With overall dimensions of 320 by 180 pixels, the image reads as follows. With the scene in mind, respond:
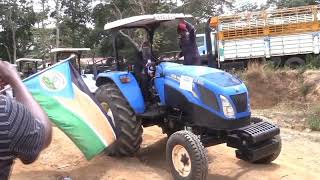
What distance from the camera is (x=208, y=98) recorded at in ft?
22.5

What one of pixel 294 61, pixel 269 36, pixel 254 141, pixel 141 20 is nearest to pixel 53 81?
pixel 141 20

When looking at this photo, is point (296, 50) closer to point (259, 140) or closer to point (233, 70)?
point (233, 70)

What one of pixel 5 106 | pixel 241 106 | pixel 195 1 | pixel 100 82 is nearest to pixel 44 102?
pixel 100 82

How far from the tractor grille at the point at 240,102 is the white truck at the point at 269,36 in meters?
13.8

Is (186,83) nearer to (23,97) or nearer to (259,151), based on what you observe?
(259,151)

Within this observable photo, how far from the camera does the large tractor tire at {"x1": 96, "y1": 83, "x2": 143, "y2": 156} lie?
7.63 m

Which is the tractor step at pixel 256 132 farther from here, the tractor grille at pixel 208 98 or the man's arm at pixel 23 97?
the man's arm at pixel 23 97

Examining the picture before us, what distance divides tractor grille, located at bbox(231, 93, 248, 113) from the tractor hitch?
255mm

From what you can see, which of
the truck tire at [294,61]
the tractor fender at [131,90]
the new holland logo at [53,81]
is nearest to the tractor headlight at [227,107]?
the tractor fender at [131,90]

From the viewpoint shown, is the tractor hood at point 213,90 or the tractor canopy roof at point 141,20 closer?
the tractor hood at point 213,90

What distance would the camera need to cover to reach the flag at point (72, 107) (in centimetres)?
681

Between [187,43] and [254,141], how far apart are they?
7.02ft

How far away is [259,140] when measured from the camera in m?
6.66

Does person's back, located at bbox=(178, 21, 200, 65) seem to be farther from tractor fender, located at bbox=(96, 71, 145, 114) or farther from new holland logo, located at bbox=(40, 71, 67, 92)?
new holland logo, located at bbox=(40, 71, 67, 92)
